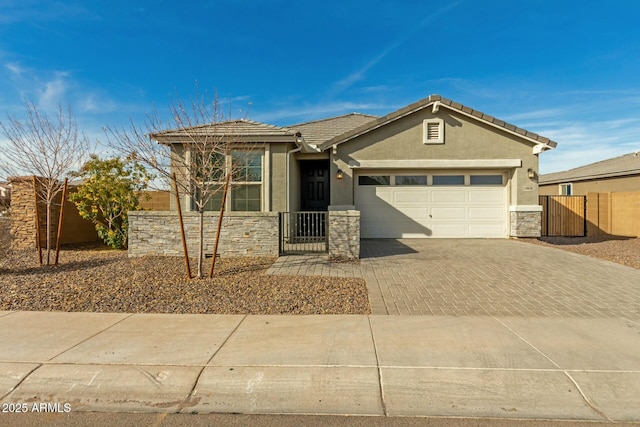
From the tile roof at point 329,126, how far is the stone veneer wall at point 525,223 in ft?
25.9

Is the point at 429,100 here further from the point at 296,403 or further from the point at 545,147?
the point at 296,403

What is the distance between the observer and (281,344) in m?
3.82

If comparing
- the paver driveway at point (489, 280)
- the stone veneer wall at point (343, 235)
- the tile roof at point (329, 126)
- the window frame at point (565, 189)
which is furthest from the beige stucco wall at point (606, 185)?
the stone veneer wall at point (343, 235)

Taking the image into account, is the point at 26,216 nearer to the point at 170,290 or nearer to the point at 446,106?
the point at 170,290

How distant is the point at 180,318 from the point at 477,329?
4001 millimetres

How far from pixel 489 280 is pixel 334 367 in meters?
4.59

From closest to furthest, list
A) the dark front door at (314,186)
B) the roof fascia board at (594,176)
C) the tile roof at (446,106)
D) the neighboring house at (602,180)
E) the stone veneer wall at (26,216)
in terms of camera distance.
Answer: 1. the stone veneer wall at (26,216)
2. the tile roof at (446,106)
3. the dark front door at (314,186)
4. the roof fascia board at (594,176)
5. the neighboring house at (602,180)

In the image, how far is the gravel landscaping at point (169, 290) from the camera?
5.13 metres

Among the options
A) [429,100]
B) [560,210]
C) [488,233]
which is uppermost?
[429,100]

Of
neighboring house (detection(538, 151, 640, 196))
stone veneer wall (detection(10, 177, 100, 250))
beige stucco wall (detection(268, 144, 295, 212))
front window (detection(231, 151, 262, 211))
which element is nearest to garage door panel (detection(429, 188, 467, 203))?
beige stucco wall (detection(268, 144, 295, 212))

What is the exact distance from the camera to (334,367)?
3.32m

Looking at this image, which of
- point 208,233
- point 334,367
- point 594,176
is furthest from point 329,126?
point 594,176

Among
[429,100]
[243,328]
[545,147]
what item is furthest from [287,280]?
[545,147]

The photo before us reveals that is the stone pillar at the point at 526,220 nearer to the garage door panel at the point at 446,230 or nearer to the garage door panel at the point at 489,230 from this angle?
the garage door panel at the point at 489,230
